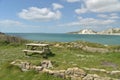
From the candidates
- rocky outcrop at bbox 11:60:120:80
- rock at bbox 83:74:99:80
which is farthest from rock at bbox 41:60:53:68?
rock at bbox 83:74:99:80

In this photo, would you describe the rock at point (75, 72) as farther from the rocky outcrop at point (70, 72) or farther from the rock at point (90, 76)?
the rock at point (90, 76)

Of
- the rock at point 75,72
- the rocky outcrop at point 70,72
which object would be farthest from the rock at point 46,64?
the rock at point 75,72

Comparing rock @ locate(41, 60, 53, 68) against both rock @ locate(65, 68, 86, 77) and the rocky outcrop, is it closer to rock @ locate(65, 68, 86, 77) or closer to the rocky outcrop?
the rocky outcrop

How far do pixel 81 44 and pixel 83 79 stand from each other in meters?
19.4

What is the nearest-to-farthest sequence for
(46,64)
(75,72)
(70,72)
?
(75,72)
(70,72)
(46,64)

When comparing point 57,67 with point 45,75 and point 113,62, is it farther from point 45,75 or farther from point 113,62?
point 113,62

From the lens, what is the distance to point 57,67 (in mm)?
23703

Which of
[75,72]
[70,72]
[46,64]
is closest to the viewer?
[75,72]

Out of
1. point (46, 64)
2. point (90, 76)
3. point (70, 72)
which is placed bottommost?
point (90, 76)

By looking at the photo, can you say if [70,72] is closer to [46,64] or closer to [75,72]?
[75,72]

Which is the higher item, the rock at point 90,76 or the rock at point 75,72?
the rock at point 75,72

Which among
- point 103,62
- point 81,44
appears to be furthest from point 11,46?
point 103,62

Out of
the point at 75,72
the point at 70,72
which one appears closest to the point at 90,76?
the point at 75,72

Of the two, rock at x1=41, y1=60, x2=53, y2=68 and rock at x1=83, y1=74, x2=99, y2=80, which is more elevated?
rock at x1=41, y1=60, x2=53, y2=68
